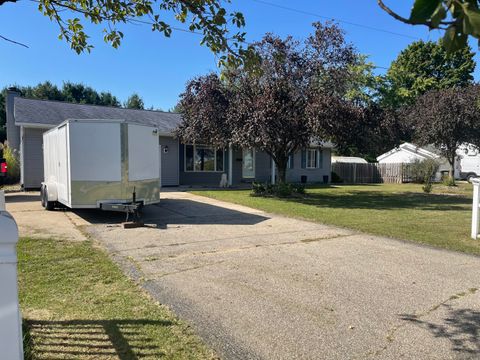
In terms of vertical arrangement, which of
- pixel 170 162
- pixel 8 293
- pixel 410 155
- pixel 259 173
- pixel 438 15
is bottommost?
pixel 8 293

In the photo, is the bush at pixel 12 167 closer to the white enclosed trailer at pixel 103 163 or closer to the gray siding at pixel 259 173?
the gray siding at pixel 259 173

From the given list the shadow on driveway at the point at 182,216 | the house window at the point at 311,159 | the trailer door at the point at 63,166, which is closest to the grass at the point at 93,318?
the shadow on driveway at the point at 182,216

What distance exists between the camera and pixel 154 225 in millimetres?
8906

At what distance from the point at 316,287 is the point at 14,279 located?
3.75m

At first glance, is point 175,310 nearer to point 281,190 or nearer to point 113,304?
→ point 113,304

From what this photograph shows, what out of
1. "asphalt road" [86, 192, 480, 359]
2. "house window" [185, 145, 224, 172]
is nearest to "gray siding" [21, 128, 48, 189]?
"house window" [185, 145, 224, 172]

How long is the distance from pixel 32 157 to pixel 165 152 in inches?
235

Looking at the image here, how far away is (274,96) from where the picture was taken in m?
13.6

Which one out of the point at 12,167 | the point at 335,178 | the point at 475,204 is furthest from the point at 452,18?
the point at 335,178

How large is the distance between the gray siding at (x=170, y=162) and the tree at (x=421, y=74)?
3425 cm

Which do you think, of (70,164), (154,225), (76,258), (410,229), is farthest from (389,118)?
(76,258)

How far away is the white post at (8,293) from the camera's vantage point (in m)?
1.70

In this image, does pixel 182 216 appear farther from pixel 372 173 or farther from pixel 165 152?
pixel 372 173

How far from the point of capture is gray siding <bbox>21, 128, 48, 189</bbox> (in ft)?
53.9
